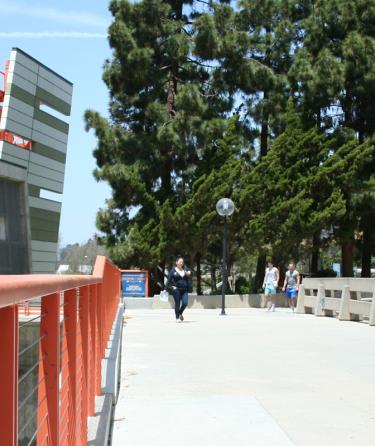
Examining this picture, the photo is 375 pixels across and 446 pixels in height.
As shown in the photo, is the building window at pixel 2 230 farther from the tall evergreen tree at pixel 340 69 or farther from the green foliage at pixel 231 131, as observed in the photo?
the tall evergreen tree at pixel 340 69

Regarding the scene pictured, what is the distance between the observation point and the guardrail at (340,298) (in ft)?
67.2

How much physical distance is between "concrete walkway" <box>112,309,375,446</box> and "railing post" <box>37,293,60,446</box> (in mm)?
3455

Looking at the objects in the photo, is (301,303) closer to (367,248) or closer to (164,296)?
(164,296)

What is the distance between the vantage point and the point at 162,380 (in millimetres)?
9984

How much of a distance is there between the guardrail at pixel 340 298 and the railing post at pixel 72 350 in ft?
52.3

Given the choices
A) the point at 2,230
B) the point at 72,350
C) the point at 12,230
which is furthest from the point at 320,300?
the point at 12,230

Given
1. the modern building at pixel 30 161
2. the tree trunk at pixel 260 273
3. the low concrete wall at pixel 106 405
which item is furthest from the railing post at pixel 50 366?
the modern building at pixel 30 161

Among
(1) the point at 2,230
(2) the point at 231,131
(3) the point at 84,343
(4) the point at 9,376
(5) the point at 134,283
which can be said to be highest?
(2) the point at 231,131

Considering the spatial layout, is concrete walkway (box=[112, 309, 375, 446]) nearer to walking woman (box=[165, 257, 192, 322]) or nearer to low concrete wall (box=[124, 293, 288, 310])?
walking woman (box=[165, 257, 192, 322])

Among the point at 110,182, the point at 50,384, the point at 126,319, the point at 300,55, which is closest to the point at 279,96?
the point at 300,55

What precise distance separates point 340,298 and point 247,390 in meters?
14.2

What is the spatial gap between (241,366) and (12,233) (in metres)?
37.5

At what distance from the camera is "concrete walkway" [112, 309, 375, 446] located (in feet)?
22.3

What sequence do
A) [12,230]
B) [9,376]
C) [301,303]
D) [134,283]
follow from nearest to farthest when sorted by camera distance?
[9,376]
[301,303]
[134,283]
[12,230]
